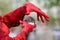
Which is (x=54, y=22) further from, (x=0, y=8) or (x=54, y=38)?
(x=0, y=8)

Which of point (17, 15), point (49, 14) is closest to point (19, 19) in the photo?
point (17, 15)

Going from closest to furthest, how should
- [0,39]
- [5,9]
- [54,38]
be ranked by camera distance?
[0,39]
[5,9]
[54,38]

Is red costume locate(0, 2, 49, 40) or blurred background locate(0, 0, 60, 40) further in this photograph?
blurred background locate(0, 0, 60, 40)

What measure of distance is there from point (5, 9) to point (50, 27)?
387 millimetres

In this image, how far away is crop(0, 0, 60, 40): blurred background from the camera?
51.2 inches

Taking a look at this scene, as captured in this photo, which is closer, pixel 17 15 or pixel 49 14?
pixel 17 15

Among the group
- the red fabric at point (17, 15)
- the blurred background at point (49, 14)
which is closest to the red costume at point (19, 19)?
the red fabric at point (17, 15)

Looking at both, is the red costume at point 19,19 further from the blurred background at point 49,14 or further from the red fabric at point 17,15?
the blurred background at point 49,14

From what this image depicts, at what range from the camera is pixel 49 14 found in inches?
52.9

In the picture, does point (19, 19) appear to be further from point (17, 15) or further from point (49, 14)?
point (49, 14)

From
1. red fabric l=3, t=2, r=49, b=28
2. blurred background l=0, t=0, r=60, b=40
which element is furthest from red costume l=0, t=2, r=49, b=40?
blurred background l=0, t=0, r=60, b=40

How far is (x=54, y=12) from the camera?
4.64ft

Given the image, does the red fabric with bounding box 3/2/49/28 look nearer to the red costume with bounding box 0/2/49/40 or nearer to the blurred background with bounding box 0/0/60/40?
the red costume with bounding box 0/2/49/40

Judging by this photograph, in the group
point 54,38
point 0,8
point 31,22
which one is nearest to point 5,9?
point 0,8
